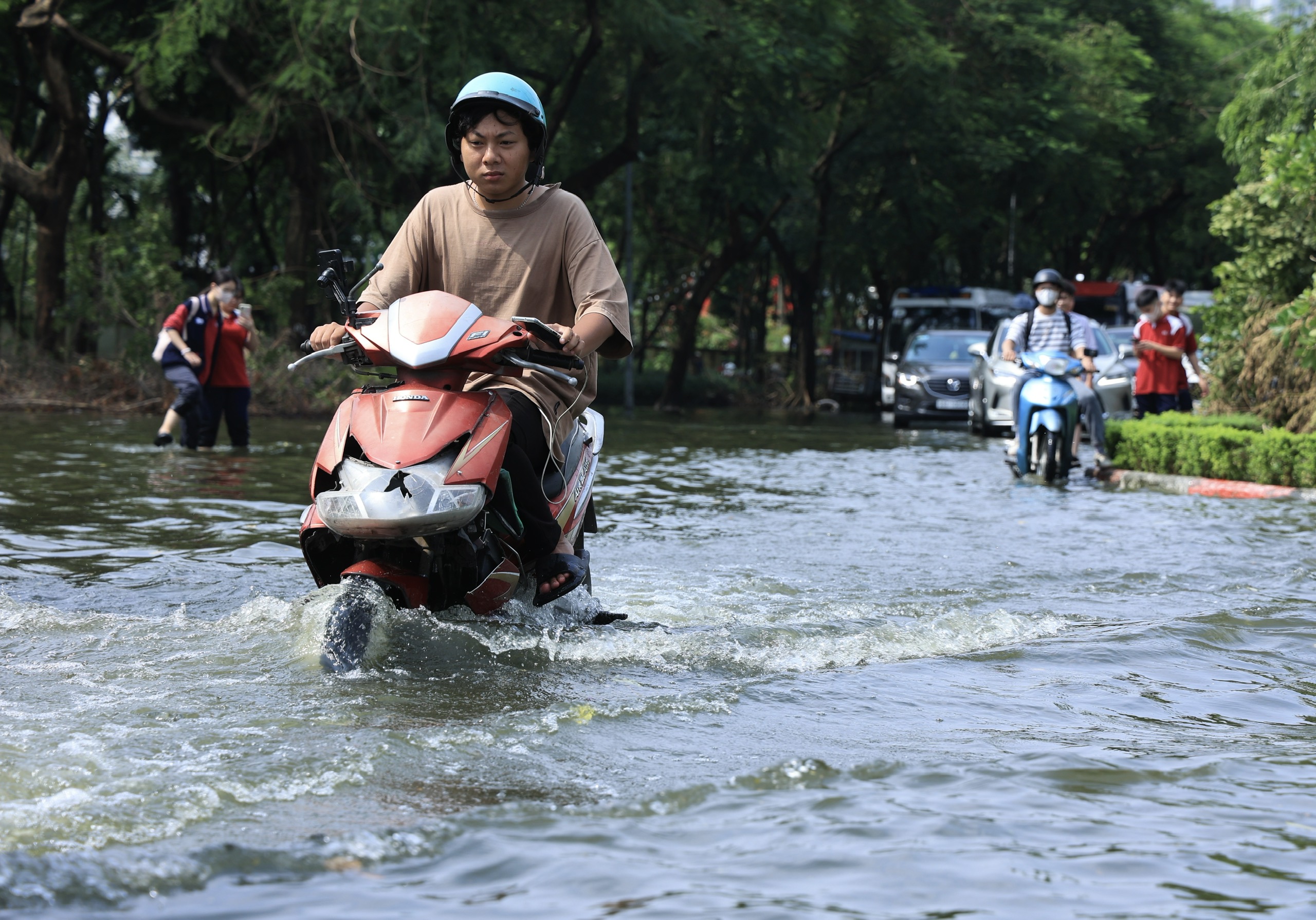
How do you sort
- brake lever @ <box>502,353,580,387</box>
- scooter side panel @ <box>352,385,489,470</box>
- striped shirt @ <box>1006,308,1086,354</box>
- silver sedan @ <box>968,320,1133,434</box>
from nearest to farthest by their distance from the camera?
scooter side panel @ <box>352,385,489,470</box>, brake lever @ <box>502,353,580,387</box>, striped shirt @ <box>1006,308,1086,354</box>, silver sedan @ <box>968,320,1133,434</box>

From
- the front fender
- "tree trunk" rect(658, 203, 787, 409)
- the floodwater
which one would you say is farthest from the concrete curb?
"tree trunk" rect(658, 203, 787, 409)

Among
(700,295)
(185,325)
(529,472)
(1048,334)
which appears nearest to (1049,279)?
(1048,334)

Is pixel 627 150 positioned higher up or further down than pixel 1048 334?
higher up

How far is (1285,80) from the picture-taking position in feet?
57.4

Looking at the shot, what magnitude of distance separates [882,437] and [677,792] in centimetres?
1868

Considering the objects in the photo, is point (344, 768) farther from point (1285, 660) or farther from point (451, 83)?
point (451, 83)

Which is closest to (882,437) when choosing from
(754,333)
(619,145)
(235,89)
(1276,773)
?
(619,145)

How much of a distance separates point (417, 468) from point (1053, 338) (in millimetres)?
10503

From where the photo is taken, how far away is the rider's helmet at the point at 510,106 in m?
5.25

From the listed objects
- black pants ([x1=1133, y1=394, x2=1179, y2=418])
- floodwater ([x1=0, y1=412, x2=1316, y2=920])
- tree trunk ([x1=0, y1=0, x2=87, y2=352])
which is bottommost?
floodwater ([x1=0, y1=412, x2=1316, y2=920])

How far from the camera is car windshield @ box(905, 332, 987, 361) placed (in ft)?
92.0

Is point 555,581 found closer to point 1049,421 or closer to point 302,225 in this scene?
point 1049,421

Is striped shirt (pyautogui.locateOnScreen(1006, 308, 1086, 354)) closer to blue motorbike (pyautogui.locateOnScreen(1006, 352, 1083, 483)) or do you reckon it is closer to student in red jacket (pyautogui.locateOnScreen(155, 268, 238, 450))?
blue motorbike (pyautogui.locateOnScreen(1006, 352, 1083, 483))

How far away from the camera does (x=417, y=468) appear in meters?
4.57
